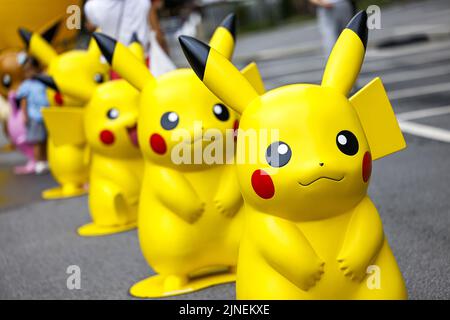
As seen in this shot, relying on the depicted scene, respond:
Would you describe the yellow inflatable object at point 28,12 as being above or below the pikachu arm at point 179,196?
→ above

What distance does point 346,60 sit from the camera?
3.39 meters

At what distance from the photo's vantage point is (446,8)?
21.0m

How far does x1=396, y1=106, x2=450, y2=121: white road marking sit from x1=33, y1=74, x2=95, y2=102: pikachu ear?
3881 mm

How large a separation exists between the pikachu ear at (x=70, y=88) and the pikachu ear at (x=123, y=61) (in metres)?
1.58

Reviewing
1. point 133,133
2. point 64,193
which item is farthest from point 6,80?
point 133,133

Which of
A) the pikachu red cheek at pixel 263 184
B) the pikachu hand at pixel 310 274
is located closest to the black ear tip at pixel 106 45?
the pikachu red cheek at pixel 263 184

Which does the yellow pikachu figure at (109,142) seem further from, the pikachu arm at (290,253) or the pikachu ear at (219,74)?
the pikachu arm at (290,253)

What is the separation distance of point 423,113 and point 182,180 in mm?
4993

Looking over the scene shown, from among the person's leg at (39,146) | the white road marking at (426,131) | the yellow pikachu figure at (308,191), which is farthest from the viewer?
the person's leg at (39,146)

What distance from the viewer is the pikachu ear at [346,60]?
3361mm

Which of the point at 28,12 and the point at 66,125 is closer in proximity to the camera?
the point at 28,12

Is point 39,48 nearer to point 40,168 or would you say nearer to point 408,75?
point 40,168

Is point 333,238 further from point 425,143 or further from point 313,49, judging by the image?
point 313,49

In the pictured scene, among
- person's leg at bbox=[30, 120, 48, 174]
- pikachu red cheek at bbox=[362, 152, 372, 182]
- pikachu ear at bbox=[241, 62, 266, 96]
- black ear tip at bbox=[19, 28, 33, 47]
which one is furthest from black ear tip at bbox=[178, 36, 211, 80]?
person's leg at bbox=[30, 120, 48, 174]
